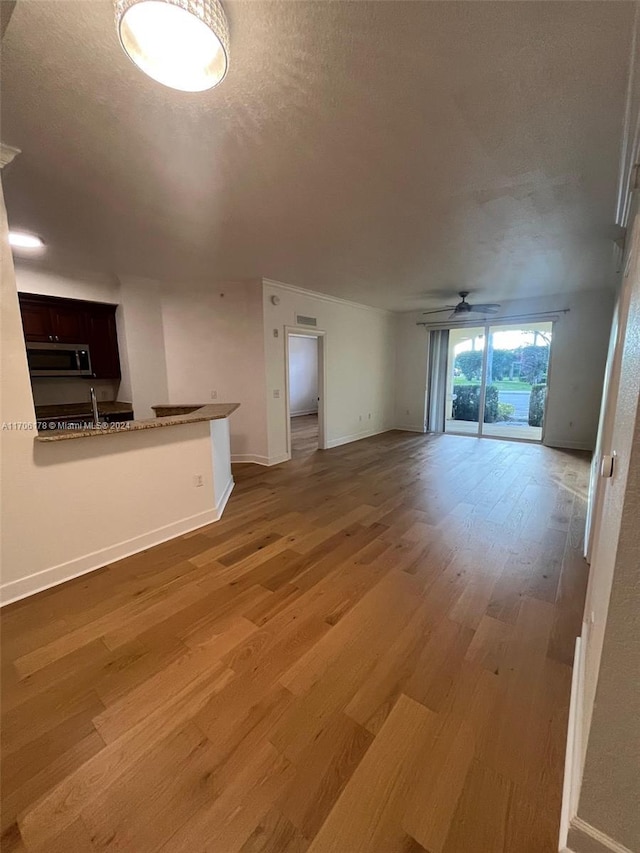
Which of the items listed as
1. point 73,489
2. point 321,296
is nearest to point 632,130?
point 73,489

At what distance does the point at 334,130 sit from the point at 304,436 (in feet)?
18.8

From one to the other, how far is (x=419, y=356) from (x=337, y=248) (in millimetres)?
4432

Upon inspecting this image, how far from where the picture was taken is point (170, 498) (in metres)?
2.90

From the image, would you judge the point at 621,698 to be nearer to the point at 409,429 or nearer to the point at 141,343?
the point at 141,343

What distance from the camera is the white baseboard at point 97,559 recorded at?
2.14 meters

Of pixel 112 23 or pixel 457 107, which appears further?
pixel 457 107

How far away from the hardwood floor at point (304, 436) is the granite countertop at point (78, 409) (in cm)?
266

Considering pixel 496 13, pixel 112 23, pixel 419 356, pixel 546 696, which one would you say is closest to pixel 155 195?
pixel 112 23

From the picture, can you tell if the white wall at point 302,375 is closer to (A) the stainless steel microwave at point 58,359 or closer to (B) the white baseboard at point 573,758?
(A) the stainless steel microwave at point 58,359

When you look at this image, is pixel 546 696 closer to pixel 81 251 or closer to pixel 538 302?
pixel 81 251

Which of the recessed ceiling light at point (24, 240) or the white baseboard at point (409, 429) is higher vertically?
the recessed ceiling light at point (24, 240)

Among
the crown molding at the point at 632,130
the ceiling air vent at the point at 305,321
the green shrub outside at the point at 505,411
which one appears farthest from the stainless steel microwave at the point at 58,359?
the green shrub outside at the point at 505,411

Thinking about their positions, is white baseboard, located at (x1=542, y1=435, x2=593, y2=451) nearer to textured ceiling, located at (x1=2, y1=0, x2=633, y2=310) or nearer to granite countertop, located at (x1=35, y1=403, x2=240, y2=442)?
textured ceiling, located at (x1=2, y1=0, x2=633, y2=310)

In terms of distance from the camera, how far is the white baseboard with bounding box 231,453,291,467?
16.7ft
